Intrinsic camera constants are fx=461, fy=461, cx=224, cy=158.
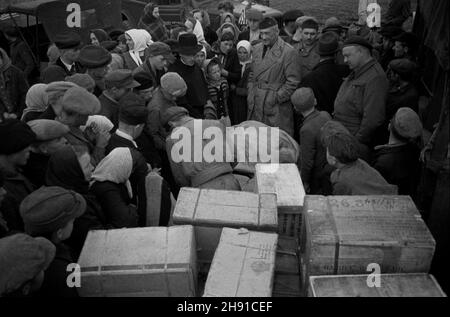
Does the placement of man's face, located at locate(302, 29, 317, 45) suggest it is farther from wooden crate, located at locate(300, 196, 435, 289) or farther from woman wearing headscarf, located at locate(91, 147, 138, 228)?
wooden crate, located at locate(300, 196, 435, 289)

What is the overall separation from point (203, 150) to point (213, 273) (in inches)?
54.6

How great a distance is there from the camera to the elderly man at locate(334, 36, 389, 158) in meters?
4.84

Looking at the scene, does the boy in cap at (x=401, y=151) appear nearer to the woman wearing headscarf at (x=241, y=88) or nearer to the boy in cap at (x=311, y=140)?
the boy in cap at (x=311, y=140)

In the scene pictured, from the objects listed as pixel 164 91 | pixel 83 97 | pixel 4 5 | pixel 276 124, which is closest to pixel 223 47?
pixel 276 124

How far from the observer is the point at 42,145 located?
11.6 ft

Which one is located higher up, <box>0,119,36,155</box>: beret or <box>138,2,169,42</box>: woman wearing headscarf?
<box>0,119,36,155</box>: beret

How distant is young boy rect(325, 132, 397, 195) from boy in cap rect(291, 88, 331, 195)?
1.03 metres

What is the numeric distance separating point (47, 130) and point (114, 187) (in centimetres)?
70

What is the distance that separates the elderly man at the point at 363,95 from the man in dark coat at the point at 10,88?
12.9 feet

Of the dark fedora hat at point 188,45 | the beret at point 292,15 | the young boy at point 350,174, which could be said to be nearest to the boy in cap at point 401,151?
the young boy at point 350,174

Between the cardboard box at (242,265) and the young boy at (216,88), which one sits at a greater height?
the cardboard box at (242,265)

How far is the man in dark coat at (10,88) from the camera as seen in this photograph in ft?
18.4

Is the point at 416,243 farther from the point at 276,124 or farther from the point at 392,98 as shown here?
the point at 276,124

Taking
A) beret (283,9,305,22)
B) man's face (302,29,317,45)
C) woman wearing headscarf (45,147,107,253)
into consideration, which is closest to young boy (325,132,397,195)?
woman wearing headscarf (45,147,107,253)
